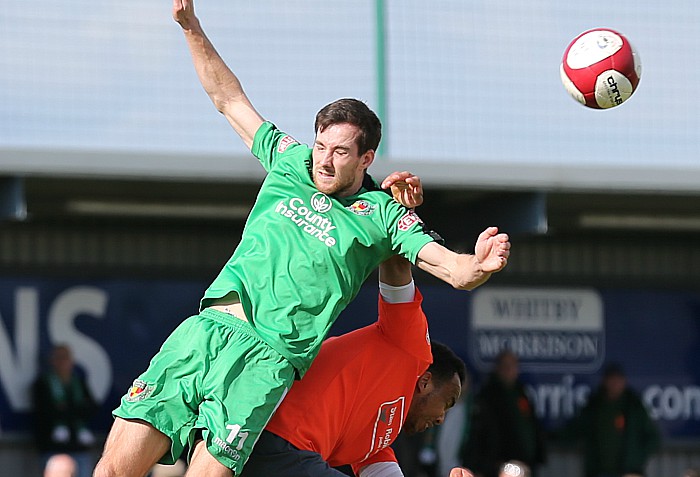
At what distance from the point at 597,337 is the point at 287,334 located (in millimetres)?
10192

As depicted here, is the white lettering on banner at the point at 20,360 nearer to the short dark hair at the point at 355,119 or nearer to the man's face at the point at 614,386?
the man's face at the point at 614,386

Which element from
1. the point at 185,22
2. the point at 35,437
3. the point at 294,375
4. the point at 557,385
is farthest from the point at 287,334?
the point at 557,385

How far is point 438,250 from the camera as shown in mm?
5961

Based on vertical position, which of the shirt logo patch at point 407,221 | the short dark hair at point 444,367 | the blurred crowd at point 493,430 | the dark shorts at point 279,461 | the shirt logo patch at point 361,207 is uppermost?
the shirt logo patch at point 361,207

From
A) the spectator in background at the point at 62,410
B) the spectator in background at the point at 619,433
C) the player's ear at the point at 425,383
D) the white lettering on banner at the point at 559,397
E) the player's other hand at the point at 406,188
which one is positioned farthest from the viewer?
the white lettering on banner at the point at 559,397

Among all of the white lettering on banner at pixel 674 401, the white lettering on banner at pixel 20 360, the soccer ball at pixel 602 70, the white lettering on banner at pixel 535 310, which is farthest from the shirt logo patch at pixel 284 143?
the white lettering on banner at pixel 674 401

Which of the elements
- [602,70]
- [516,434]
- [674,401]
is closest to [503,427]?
[516,434]

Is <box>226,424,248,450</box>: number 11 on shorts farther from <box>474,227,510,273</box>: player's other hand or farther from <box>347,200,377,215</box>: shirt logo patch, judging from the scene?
<box>474,227,510,273</box>: player's other hand

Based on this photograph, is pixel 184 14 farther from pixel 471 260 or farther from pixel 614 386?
pixel 614 386

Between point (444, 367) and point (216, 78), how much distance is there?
66.5 inches

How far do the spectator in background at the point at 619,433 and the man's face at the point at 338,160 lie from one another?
28.8 ft

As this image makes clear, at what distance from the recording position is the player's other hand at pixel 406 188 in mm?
6172

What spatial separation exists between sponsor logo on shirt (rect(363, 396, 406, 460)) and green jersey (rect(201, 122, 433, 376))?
0.60 metres

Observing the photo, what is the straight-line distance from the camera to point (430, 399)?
686cm
